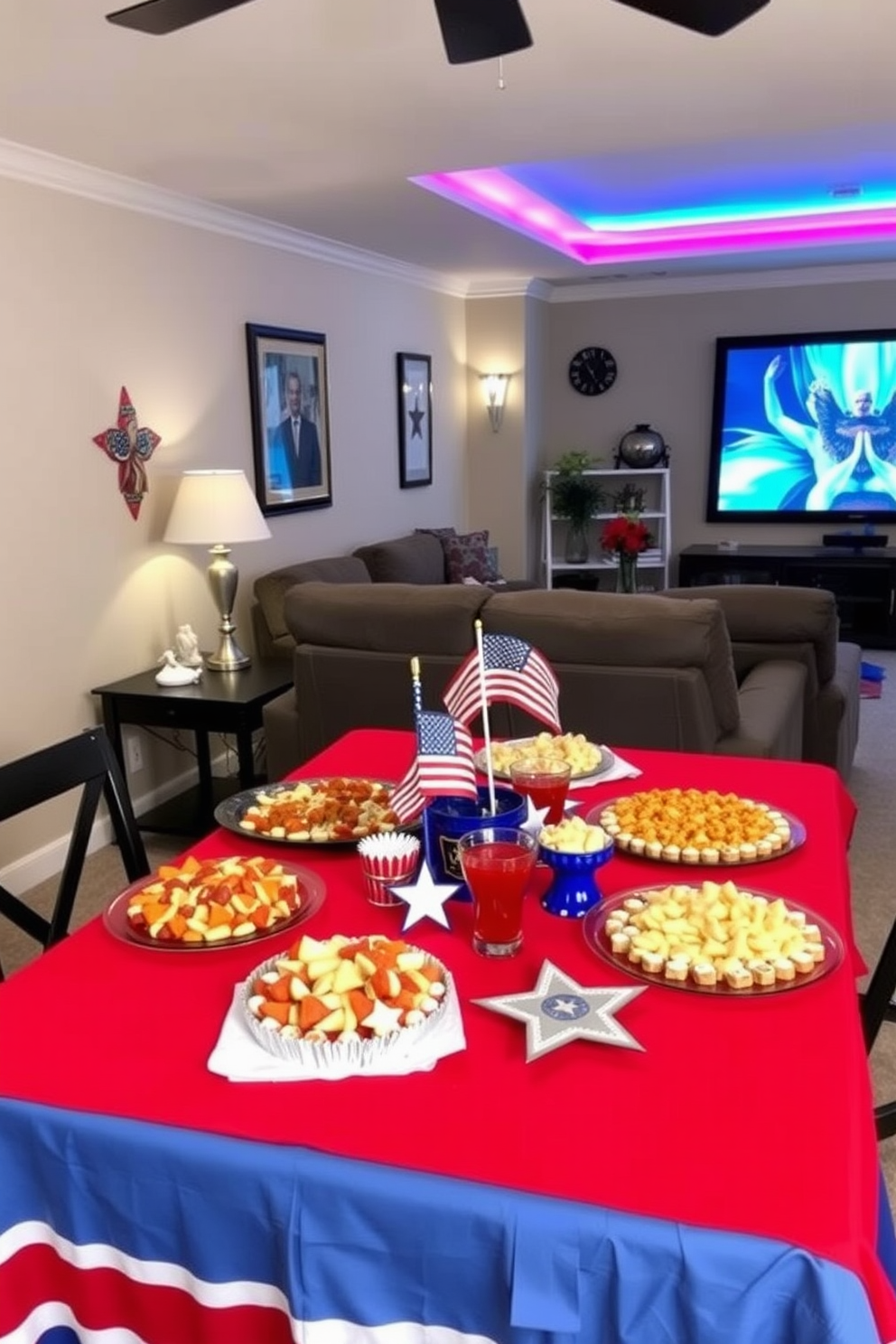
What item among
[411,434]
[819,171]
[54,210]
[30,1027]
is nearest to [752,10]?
[30,1027]

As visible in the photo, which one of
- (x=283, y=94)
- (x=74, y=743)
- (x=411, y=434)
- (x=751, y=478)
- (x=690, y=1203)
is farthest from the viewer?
(x=751, y=478)

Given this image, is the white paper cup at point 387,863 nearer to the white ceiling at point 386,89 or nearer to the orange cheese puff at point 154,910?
the orange cheese puff at point 154,910

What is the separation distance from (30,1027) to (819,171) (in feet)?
16.5

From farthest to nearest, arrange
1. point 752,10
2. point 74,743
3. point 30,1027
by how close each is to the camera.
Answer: point 74,743 < point 752,10 < point 30,1027

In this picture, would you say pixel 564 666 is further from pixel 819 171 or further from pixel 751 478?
pixel 751 478

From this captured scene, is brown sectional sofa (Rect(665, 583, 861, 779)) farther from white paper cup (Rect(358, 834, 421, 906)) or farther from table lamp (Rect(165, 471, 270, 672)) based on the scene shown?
white paper cup (Rect(358, 834, 421, 906))

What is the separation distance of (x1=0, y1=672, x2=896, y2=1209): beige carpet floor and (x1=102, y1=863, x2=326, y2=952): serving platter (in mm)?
1361

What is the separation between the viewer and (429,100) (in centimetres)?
275

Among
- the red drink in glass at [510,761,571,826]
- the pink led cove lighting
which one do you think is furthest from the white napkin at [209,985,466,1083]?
the pink led cove lighting

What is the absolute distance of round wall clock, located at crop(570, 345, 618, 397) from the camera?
713cm

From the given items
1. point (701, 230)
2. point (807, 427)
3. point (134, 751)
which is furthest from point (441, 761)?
point (807, 427)

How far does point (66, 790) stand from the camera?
184cm

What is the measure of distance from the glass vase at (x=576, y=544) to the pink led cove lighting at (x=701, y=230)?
1.73 metres

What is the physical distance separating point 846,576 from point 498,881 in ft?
19.1
